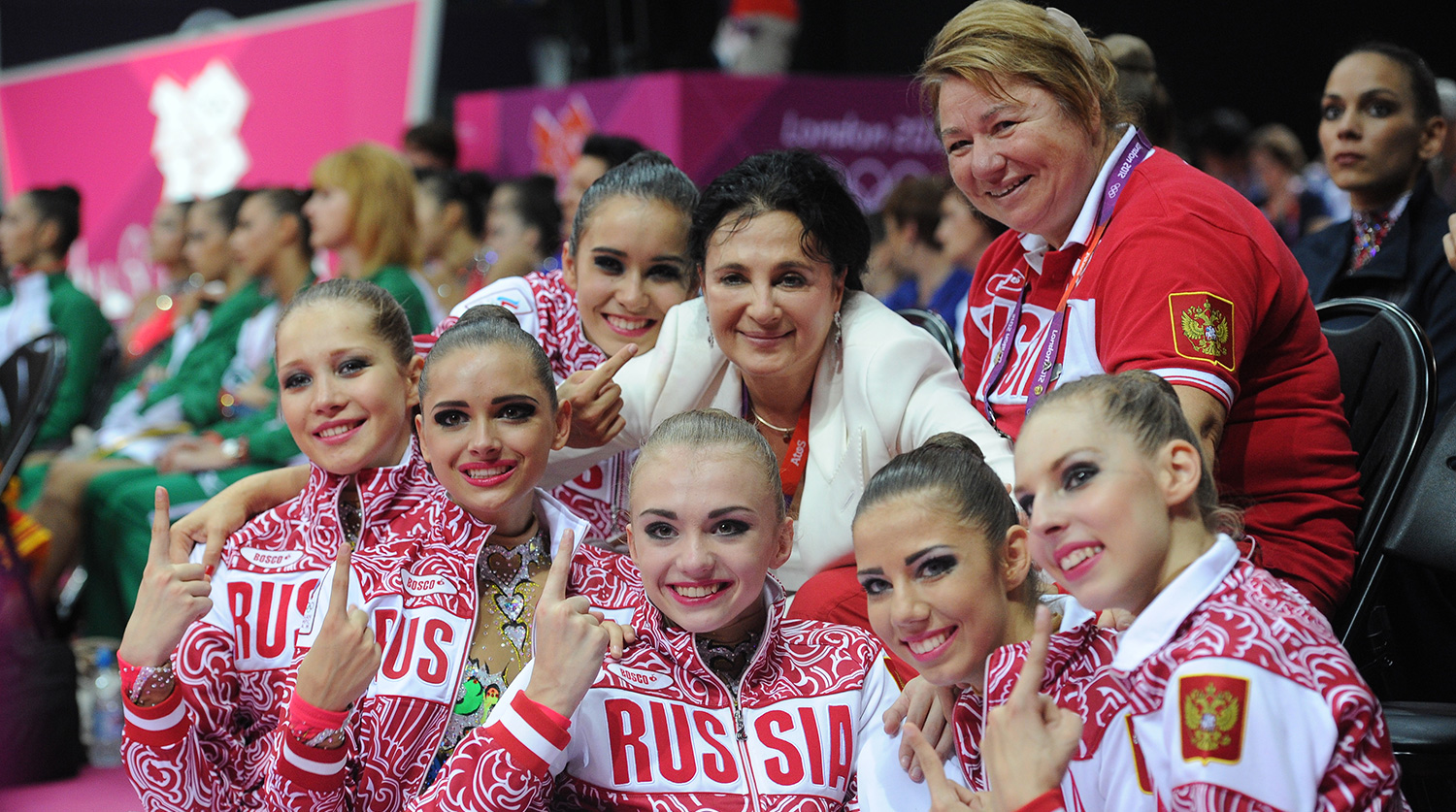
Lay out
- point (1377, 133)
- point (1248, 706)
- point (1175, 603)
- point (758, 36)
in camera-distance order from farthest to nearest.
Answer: point (758, 36), point (1377, 133), point (1175, 603), point (1248, 706)

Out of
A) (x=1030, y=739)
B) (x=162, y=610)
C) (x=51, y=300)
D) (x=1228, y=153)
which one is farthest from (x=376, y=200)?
(x=1228, y=153)

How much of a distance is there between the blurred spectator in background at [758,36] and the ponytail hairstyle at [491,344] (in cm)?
449

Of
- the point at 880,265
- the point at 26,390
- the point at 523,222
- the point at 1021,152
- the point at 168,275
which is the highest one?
the point at 1021,152

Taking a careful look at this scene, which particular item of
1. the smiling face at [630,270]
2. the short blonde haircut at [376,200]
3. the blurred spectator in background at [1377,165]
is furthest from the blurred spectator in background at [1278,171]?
the smiling face at [630,270]

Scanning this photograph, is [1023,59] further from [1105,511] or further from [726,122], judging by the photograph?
[726,122]

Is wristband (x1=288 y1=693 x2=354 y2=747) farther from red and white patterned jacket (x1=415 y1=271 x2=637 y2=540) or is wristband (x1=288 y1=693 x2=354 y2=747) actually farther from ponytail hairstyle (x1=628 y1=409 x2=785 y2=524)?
red and white patterned jacket (x1=415 y1=271 x2=637 y2=540)

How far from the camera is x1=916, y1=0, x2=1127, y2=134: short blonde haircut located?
2.05m

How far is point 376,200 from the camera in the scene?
182 inches

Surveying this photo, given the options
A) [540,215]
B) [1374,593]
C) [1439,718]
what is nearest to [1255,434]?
[1374,593]

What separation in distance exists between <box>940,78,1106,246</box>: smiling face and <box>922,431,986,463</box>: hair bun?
1.28 feet

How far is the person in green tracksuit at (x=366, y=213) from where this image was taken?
4586mm

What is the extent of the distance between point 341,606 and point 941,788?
89 centimetres

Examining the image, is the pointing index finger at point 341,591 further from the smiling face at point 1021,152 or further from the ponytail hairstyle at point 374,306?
the smiling face at point 1021,152

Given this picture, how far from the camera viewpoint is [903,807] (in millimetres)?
→ 1771
